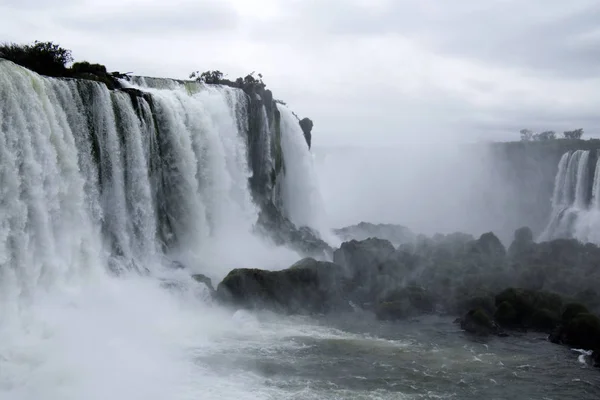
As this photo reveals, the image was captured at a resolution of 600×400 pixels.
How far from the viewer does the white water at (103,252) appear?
1219cm

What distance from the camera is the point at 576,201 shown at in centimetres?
3594

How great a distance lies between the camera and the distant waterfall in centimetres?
3375

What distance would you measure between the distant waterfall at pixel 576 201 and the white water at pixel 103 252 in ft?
69.4

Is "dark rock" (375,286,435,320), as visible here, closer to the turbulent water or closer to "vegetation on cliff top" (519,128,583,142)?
the turbulent water

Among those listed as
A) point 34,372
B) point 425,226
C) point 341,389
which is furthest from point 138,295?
point 425,226

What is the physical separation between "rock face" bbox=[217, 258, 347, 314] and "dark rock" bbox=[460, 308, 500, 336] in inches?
157

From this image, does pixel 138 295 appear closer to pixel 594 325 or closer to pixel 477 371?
pixel 477 371

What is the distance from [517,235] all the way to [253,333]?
53.4 ft

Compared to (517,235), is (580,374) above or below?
below

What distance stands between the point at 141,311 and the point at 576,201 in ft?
94.9

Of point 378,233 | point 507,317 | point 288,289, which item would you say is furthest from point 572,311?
point 378,233

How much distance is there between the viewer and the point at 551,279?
70.8ft

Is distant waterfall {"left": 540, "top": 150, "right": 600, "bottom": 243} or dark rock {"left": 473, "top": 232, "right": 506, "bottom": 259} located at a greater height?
distant waterfall {"left": 540, "top": 150, "right": 600, "bottom": 243}

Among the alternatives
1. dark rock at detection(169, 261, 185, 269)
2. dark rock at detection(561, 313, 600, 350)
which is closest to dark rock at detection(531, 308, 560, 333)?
dark rock at detection(561, 313, 600, 350)
